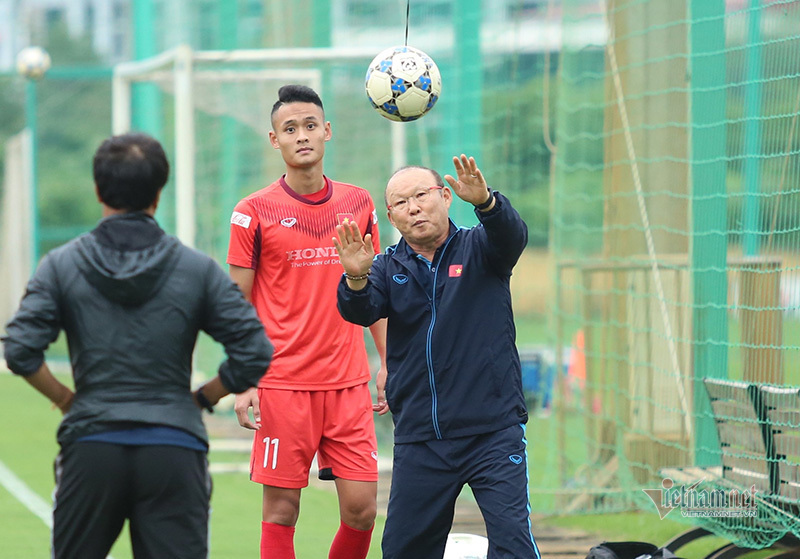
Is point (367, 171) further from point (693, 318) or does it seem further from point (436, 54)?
point (693, 318)

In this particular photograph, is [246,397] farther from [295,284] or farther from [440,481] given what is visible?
[440,481]

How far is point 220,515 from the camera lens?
8.76 m

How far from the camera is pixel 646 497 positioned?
7684mm

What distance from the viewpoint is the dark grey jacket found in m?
3.74

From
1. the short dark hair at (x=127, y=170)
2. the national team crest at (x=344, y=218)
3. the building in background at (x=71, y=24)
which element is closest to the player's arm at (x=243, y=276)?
the national team crest at (x=344, y=218)

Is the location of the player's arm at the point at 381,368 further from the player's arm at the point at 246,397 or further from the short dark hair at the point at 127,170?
the short dark hair at the point at 127,170

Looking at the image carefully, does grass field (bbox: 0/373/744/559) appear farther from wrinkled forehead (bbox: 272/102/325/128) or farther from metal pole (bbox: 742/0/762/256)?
wrinkled forehead (bbox: 272/102/325/128)

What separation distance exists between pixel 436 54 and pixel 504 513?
731 centimetres

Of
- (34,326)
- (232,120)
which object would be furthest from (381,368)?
(232,120)

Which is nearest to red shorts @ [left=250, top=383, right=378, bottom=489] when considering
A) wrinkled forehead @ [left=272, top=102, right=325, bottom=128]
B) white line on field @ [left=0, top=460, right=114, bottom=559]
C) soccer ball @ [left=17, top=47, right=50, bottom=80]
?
wrinkled forehead @ [left=272, top=102, right=325, bottom=128]

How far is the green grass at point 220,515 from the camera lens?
7477 millimetres

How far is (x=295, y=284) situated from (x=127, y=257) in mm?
1797

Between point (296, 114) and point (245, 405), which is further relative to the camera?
point (296, 114)

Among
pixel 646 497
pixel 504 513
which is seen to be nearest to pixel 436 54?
pixel 646 497
